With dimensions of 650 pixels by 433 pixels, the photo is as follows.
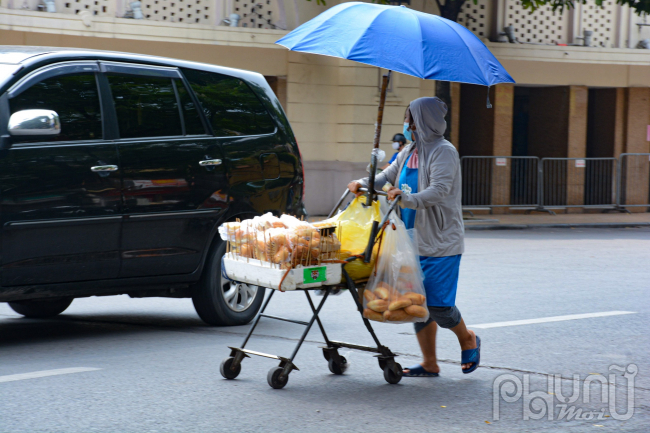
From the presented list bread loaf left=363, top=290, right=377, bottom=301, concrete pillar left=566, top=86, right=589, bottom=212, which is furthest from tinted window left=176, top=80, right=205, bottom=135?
concrete pillar left=566, top=86, right=589, bottom=212

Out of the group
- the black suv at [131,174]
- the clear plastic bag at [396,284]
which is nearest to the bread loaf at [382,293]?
the clear plastic bag at [396,284]

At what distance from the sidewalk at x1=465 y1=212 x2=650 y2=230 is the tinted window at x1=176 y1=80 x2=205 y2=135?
11.9 m

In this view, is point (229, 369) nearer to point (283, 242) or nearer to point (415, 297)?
point (283, 242)

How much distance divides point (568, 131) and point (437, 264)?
1837 centimetres

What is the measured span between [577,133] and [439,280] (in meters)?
18.6

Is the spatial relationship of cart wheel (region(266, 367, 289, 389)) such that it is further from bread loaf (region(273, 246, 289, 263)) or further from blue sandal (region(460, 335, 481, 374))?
blue sandal (region(460, 335, 481, 374))

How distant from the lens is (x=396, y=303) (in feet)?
16.5

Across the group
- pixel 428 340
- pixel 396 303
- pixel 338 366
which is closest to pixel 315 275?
pixel 396 303

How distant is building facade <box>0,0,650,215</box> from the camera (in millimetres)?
17312

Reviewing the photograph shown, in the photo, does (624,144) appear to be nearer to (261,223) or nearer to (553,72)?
(553,72)

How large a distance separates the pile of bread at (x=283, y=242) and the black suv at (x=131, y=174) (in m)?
1.33

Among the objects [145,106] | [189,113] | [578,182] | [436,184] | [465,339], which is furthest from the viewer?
[578,182]

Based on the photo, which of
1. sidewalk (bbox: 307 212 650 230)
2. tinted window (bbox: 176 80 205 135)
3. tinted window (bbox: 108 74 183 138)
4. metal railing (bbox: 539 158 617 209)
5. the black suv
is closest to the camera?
the black suv

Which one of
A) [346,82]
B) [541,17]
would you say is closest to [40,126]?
[346,82]
